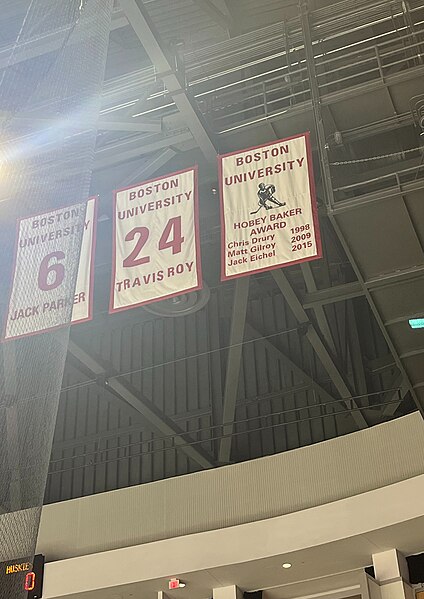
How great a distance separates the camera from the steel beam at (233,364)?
15.0 m

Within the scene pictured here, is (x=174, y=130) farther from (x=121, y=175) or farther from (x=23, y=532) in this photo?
(x=23, y=532)

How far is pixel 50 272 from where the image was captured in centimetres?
272

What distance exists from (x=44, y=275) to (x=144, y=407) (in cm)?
1553

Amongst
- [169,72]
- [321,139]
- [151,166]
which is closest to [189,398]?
[151,166]

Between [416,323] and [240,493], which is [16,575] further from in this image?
[240,493]

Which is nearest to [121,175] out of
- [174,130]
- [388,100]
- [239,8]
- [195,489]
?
[174,130]

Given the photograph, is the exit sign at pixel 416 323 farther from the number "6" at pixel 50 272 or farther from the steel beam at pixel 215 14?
the number "6" at pixel 50 272

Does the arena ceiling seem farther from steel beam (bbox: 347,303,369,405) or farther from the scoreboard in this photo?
the scoreboard

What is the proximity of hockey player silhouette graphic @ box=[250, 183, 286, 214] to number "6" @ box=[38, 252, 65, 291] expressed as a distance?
796 cm

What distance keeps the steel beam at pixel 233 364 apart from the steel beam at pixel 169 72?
10.4ft

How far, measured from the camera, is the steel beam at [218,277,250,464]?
15.0 metres

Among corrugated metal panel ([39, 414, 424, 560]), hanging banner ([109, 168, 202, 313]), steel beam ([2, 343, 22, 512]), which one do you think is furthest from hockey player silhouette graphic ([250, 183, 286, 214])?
steel beam ([2, 343, 22, 512])

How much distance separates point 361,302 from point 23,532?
17.6 m

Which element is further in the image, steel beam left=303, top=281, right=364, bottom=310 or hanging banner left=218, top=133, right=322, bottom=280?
steel beam left=303, top=281, right=364, bottom=310
